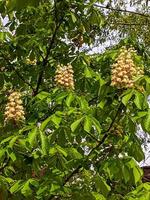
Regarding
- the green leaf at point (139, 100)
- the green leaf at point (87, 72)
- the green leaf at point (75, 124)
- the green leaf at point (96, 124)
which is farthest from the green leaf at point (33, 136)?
the green leaf at point (87, 72)

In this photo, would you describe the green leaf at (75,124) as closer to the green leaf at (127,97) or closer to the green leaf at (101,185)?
the green leaf at (127,97)

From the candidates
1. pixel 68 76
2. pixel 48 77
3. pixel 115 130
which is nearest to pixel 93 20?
pixel 48 77

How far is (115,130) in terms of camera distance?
130 inches

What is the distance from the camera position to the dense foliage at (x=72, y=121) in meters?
3.09

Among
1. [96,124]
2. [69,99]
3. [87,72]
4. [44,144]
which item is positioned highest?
[87,72]

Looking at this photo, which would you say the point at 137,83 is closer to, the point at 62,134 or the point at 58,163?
the point at 62,134

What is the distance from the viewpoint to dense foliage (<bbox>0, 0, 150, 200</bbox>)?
309cm

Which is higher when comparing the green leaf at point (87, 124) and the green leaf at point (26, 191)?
the green leaf at point (87, 124)

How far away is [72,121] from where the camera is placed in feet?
10.8

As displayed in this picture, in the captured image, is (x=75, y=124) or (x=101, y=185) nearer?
(x=75, y=124)

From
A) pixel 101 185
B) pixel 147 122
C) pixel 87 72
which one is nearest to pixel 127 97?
pixel 147 122

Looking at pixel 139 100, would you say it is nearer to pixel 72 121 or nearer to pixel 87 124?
pixel 87 124

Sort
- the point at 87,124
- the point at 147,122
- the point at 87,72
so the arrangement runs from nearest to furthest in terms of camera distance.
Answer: the point at 147,122 < the point at 87,124 < the point at 87,72

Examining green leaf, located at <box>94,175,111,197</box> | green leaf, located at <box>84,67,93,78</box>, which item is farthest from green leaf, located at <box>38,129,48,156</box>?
green leaf, located at <box>84,67,93,78</box>
